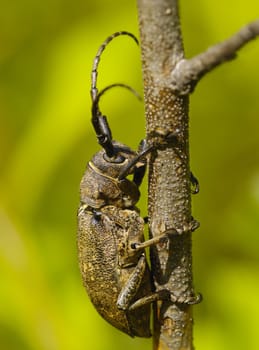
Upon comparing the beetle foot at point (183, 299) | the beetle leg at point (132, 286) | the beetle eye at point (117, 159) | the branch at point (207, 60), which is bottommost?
the beetle foot at point (183, 299)

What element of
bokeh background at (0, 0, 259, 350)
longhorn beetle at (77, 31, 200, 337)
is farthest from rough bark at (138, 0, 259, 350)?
bokeh background at (0, 0, 259, 350)

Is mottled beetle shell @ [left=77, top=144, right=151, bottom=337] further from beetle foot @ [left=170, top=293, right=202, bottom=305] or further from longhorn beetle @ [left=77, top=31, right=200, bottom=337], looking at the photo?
beetle foot @ [left=170, top=293, right=202, bottom=305]

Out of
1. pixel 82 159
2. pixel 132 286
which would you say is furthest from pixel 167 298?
pixel 82 159

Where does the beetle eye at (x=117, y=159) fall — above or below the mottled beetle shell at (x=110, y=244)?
above

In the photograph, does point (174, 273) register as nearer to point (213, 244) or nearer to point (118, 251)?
point (118, 251)

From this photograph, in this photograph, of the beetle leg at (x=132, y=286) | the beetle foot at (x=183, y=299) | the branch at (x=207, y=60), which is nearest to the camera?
the branch at (x=207, y=60)

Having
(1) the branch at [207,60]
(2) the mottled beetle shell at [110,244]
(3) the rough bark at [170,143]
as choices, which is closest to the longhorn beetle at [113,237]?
(2) the mottled beetle shell at [110,244]

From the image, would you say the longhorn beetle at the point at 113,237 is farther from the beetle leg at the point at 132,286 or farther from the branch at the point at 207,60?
the branch at the point at 207,60

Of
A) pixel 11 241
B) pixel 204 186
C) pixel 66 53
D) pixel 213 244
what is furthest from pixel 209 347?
pixel 66 53
